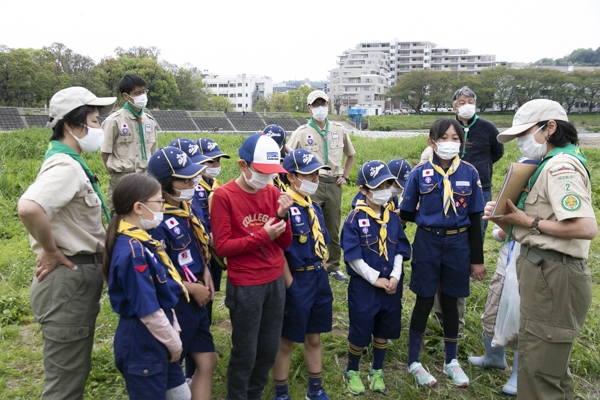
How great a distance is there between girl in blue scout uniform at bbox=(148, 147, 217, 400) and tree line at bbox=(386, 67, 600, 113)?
64.2 metres

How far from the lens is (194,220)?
2906 millimetres

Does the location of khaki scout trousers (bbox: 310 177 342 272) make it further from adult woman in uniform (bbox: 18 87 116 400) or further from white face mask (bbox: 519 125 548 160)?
adult woman in uniform (bbox: 18 87 116 400)

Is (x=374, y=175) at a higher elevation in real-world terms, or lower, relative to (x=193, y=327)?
higher

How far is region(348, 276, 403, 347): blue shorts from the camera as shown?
10.9ft

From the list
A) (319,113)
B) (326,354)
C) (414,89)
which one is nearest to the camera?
(326,354)

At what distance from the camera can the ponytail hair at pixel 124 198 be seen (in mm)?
2373

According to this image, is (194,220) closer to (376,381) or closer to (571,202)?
(376,381)

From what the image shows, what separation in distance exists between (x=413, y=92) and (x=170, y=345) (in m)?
73.5

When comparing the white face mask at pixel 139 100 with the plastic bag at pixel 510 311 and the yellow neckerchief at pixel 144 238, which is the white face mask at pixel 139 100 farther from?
the plastic bag at pixel 510 311

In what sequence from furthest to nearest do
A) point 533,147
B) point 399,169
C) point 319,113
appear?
point 319,113 < point 399,169 < point 533,147

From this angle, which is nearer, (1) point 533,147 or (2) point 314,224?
(1) point 533,147

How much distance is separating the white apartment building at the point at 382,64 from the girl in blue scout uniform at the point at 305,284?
82582 mm

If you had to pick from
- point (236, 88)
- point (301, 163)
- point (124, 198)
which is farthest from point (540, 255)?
point (236, 88)

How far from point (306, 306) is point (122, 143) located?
10.2ft
